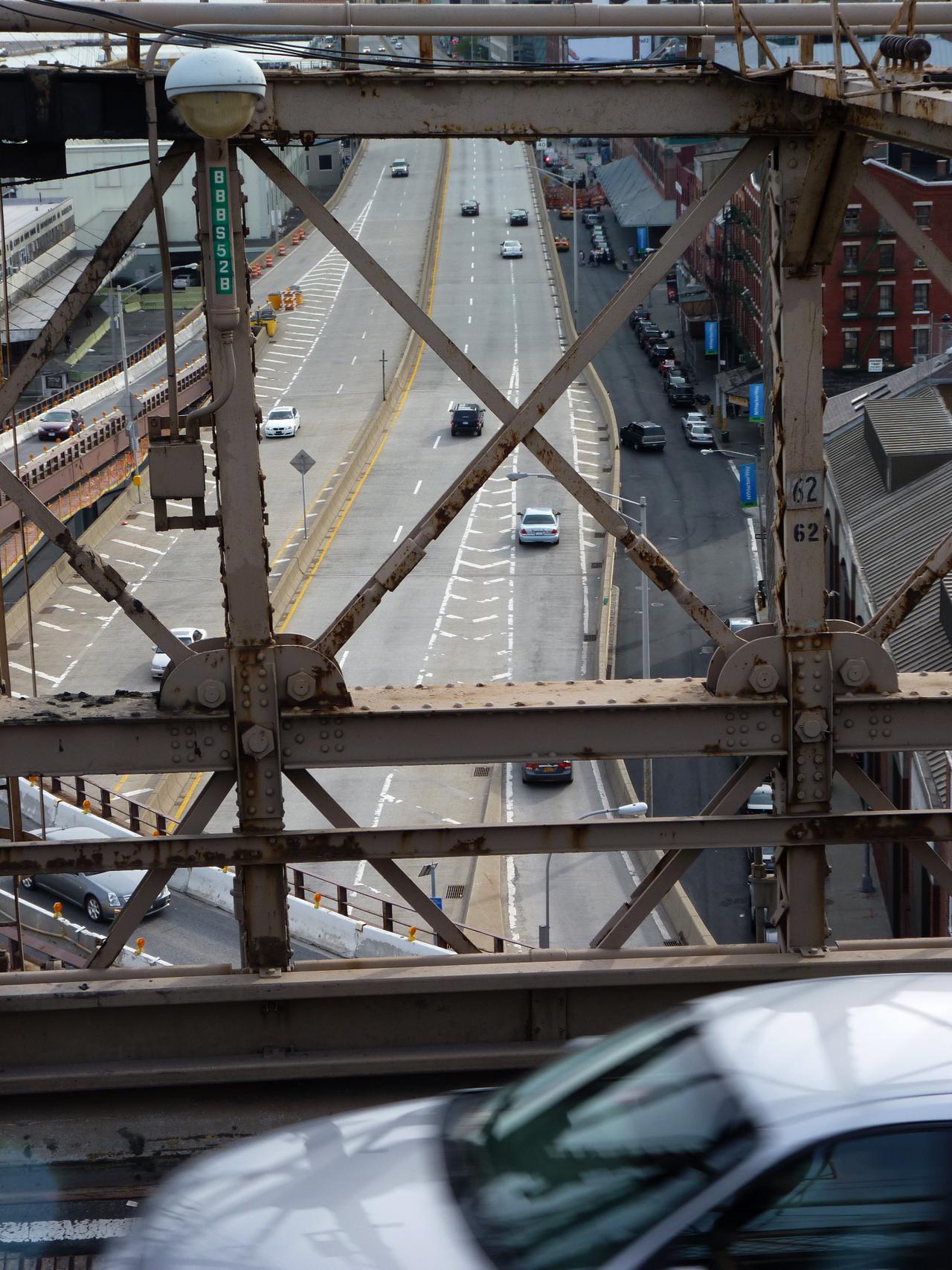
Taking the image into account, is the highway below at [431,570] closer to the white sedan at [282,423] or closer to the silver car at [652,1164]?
the white sedan at [282,423]

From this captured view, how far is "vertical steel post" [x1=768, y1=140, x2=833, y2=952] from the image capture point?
864cm

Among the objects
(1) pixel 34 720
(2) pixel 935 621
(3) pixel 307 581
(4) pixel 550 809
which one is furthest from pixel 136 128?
(3) pixel 307 581

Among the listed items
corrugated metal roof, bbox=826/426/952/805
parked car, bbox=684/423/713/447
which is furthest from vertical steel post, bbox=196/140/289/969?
parked car, bbox=684/423/713/447

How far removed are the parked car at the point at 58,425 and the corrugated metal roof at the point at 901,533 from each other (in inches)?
1311

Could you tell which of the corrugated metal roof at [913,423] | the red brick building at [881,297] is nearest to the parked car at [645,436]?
the red brick building at [881,297]

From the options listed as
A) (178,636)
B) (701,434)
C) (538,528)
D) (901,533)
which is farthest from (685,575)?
(901,533)

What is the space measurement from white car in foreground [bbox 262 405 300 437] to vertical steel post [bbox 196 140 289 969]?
68000 mm

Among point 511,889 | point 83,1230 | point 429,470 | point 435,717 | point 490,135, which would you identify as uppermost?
point 490,135

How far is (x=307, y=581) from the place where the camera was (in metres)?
59.7

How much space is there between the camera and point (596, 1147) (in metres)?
5.66

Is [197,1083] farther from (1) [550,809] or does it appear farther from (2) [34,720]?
(1) [550,809]

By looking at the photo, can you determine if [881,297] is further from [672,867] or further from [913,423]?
[672,867]

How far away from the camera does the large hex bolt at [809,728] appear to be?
8586mm

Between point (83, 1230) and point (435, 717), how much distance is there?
9.55ft
